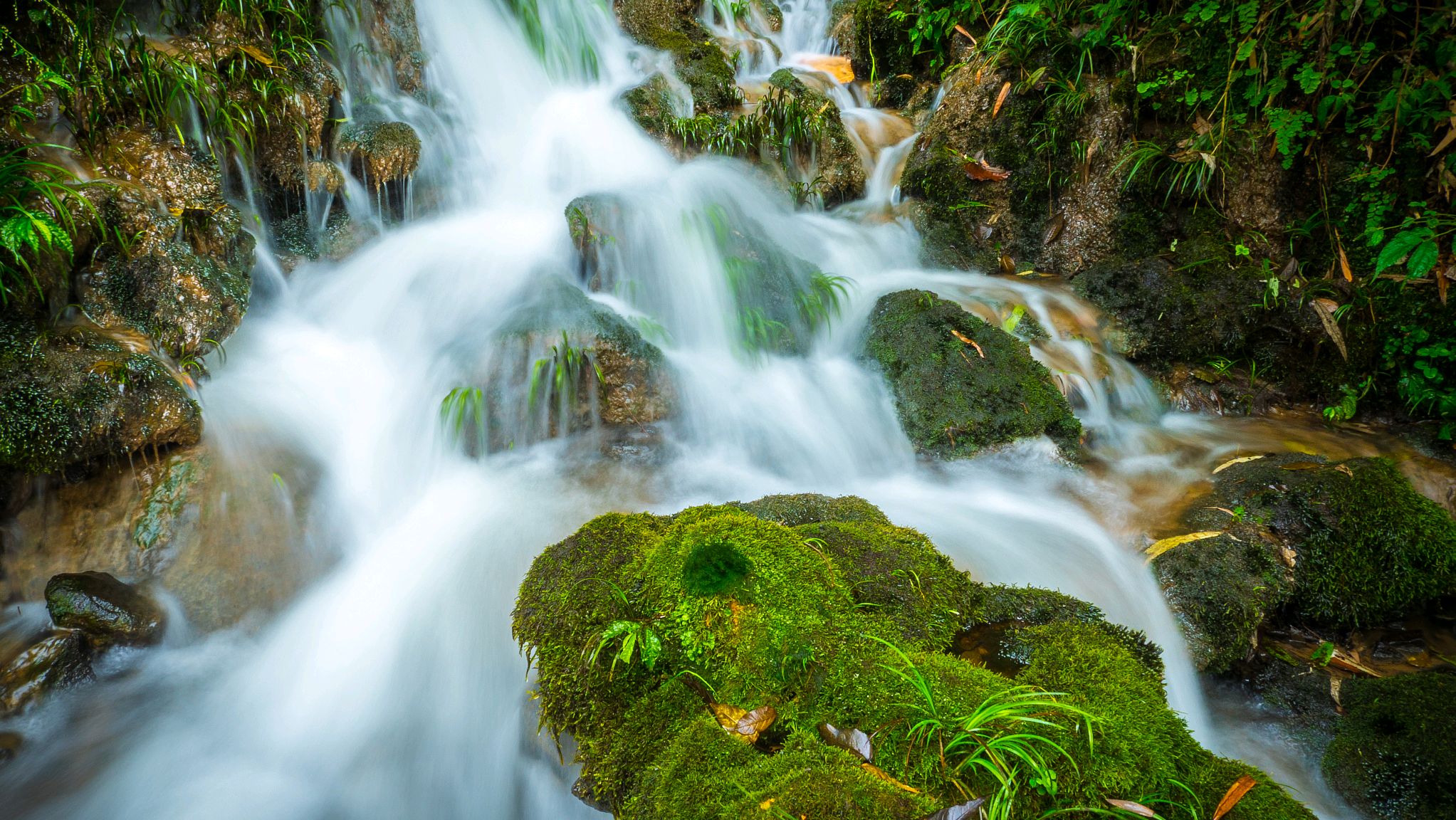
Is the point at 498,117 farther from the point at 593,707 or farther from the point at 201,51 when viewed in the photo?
the point at 593,707

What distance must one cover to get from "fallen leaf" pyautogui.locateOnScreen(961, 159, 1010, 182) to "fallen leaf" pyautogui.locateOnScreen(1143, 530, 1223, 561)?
4.41 m

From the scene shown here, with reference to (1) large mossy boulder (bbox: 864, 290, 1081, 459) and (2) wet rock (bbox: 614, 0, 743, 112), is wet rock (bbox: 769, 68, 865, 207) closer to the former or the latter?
(2) wet rock (bbox: 614, 0, 743, 112)

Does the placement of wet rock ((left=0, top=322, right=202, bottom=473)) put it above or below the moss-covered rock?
above

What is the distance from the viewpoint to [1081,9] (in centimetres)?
645

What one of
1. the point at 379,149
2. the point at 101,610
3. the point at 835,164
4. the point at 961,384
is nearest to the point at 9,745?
the point at 101,610

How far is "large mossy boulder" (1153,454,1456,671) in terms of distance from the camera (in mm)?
3430

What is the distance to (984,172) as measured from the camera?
693cm

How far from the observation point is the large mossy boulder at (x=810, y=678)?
1.49m

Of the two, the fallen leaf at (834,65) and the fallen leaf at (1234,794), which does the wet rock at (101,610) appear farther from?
the fallen leaf at (834,65)

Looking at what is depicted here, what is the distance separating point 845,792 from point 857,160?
776 cm

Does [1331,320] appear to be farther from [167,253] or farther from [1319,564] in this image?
[167,253]

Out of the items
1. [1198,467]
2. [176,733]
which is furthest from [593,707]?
[1198,467]

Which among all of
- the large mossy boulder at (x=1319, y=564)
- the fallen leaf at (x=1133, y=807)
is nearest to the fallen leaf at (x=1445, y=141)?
the large mossy boulder at (x=1319, y=564)

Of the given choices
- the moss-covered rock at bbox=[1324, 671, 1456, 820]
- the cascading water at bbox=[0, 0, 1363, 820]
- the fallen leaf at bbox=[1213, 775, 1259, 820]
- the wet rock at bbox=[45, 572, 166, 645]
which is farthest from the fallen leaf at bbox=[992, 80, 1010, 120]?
the wet rock at bbox=[45, 572, 166, 645]
